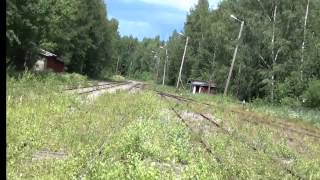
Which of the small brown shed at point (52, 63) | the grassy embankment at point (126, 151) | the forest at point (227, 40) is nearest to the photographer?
the grassy embankment at point (126, 151)

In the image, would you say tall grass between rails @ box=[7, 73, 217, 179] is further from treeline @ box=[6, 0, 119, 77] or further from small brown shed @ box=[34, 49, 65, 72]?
small brown shed @ box=[34, 49, 65, 72]

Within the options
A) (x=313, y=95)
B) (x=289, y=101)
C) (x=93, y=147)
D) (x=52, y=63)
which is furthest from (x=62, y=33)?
(x=93, y=147)

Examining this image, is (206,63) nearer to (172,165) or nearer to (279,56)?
(279,56)

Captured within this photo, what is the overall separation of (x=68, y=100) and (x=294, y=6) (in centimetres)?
4715

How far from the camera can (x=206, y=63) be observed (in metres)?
102

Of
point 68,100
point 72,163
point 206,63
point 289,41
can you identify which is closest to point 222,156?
point 72,163

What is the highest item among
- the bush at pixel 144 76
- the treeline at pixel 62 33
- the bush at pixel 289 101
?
the treeline at pixel 62 33

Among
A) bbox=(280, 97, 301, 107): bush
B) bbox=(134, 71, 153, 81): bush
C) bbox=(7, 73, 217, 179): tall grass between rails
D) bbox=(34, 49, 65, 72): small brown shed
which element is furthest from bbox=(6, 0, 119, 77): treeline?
Answer: bbox=(134, 71, 153, 81): bush

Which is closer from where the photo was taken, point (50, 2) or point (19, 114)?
point (19, 114)

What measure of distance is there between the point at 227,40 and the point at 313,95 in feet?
93.9

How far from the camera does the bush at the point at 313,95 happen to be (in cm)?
4978

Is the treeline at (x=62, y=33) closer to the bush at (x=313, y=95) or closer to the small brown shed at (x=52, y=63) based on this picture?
the small brown shed at (x=52, y=63)

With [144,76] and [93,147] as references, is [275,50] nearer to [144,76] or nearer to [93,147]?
[93,147]

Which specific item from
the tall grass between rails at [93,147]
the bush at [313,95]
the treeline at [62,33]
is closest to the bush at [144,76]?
the treeline at [62,33]
